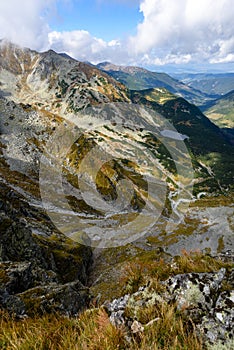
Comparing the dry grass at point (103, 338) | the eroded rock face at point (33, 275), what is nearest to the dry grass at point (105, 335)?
the dry grass at point (103, 338)

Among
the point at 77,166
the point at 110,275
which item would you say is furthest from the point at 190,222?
the point at 110,275

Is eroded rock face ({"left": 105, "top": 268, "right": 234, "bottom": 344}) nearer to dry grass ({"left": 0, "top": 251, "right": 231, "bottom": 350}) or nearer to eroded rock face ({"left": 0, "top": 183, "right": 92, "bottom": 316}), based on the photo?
dry grass ({"left": 0, "top": 251, "right": 231, "bottom": 350})

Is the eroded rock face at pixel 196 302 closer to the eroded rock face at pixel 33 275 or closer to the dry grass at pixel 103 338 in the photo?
the dry grass at pixel 103 338

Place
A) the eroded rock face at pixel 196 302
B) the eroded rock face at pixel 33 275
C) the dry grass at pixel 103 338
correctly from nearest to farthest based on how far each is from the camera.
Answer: the dry grass at pixel 103 338, the eroded rock face at pixel 196 302, the eroded rock face at pixel 33 275

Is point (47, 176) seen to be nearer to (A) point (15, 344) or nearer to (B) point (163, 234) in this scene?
(B) point (163, 234)

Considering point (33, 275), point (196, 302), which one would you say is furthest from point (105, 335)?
point (33, 275)

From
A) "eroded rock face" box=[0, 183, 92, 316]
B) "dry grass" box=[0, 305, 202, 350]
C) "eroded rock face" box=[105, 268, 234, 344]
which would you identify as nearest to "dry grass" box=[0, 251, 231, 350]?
"dry grass" box=[0, 305, 202, 350]

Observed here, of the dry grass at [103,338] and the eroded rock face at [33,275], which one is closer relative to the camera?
the dry grass at [103,338]

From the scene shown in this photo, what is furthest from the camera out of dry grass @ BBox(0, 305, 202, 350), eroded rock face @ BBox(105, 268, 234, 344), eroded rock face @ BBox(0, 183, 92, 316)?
eroded rock face @ BBox(0, 183, 92, 316)

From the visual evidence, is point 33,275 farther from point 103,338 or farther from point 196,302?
point 103,338

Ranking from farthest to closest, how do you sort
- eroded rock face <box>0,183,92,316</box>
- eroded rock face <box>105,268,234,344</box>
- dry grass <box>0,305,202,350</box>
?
1. eroded rock face <box>0,183,92,316</box>
2. eroded rock face <box>105,268,234,344</box>
3. dry grass <box>0,305,202,350</box>
